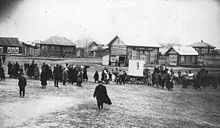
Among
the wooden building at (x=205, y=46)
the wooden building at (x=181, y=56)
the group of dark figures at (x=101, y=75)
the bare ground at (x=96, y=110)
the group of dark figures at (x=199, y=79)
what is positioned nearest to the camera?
the bare ground at (x=96, y=110)

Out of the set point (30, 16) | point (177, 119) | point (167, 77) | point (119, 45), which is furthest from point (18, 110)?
point (119, 45)

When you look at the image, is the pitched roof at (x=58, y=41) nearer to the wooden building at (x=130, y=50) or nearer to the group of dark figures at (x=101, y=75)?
the wooden building at (x=130, y=50)

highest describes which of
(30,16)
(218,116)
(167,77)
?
(30,16)

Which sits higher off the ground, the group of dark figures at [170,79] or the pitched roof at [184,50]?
the pitched roof at [184,50]

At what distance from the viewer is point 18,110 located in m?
7.02

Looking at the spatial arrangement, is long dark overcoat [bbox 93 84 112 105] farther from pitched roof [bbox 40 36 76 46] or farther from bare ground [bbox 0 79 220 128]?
pitched roof [bbox 40 36 76 46]

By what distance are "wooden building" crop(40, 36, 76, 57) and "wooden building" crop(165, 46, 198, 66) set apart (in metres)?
12.5

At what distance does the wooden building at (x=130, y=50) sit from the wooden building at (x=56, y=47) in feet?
27.8

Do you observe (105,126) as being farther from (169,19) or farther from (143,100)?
(169,19)

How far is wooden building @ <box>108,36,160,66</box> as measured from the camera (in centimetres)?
2297

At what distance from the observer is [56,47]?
3025 centimetres

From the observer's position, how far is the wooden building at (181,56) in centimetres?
2150

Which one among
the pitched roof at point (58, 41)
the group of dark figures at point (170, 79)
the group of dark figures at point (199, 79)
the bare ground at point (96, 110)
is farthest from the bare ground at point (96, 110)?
the pitched roof at point (58, 41)

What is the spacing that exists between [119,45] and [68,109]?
16184mm
